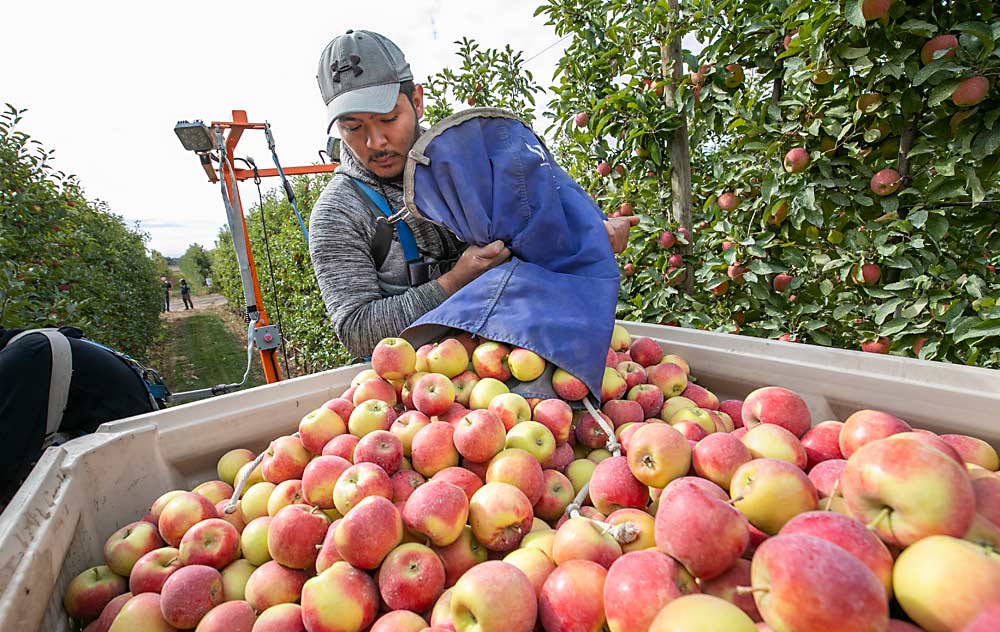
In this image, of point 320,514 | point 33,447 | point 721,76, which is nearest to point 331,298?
point 320,514

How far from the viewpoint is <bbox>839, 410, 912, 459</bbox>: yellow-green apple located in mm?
1087

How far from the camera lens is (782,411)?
4.52 feet

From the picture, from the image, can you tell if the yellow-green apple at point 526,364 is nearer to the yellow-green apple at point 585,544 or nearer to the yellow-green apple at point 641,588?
the yellow-green apple at point 585,544

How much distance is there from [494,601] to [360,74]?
2140 millimetres

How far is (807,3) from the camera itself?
2.36m

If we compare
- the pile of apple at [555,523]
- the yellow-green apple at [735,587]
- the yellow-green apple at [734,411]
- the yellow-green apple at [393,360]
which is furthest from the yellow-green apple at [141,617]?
the yellow-green apple at [734,411]

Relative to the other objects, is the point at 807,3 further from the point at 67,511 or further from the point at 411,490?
the point at 67,511

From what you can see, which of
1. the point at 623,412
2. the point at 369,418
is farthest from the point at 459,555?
the point at 623,412

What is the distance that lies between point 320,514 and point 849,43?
3121 mm

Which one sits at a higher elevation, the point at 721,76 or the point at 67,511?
the point at 721,76

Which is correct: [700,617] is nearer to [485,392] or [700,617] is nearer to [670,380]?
[485,392]

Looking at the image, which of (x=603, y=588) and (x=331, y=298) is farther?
(x=331, y=298)

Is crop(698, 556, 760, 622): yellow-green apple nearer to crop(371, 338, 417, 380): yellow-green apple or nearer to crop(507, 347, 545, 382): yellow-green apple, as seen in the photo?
crop(507, 347, 545, 382): yellow-green apple

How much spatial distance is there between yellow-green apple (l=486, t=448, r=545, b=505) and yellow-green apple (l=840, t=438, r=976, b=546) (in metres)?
0.69
